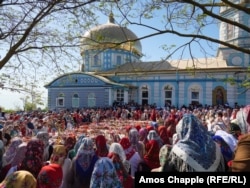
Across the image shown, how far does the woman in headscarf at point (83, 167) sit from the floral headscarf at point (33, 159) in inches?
19.4

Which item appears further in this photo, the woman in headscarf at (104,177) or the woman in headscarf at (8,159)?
the woman in headscarf at (8,159)

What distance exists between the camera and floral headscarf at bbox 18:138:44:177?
12.9 ft

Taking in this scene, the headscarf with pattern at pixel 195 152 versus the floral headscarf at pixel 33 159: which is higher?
the headscarf with pattern at pixel 195 152

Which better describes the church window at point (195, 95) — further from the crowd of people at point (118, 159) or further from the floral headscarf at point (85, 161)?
the floral headscarf at point (85, 161)

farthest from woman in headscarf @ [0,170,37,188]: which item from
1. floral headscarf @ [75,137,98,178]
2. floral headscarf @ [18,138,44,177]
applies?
floral headscarf @ [75,137,98,178]

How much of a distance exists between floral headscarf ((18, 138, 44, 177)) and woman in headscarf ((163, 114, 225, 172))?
1.70m

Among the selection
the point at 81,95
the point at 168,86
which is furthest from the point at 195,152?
the point at 81,95

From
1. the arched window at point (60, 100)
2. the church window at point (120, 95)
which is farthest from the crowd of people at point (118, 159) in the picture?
the arched window at point (60, 100)

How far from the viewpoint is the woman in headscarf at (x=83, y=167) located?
416 cm

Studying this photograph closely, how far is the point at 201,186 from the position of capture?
2977 millimetres

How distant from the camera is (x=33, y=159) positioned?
3975 mm

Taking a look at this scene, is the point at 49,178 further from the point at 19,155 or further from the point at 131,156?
the point at 131,156

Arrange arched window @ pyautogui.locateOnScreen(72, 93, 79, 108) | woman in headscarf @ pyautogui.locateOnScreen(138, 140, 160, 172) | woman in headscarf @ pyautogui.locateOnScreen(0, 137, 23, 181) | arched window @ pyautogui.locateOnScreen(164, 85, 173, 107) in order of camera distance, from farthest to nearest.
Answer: arched window @ pyautogui.locateOnScreen(72, 93, 79, 108)
arched window @ pyautogui.locateOnScreen(164, 85, 173, 107)
woman in headscarf @ pyautogui.locateOnScreen(138, 140, 160, 172)
woman in headscarf @ pyautogui.locateOnScreen(0, 137, 23, 181)

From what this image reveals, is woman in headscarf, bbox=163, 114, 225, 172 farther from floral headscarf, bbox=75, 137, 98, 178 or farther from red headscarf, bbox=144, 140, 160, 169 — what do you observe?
red headscarf, bbox=144, 140, 160, 169
